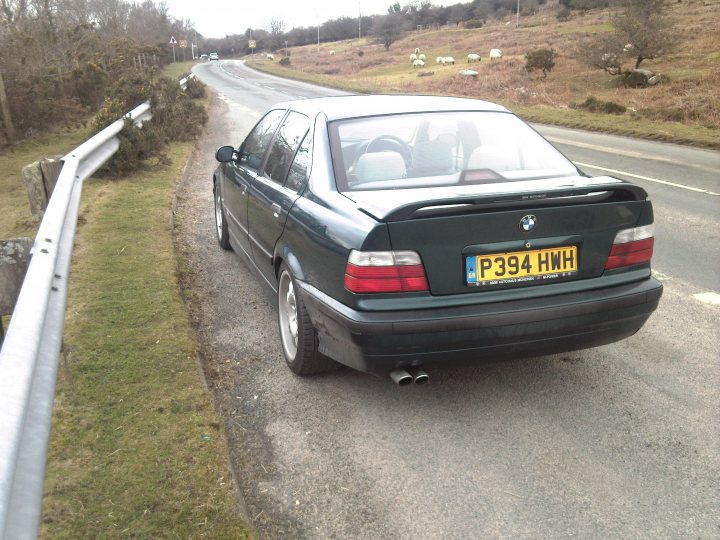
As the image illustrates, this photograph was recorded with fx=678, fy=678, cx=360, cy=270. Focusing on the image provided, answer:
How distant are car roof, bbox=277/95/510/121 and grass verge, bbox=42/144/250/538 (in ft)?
5.81

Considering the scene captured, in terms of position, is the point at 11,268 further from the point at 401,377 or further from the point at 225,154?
the point at 225,154

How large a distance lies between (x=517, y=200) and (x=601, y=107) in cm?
2046

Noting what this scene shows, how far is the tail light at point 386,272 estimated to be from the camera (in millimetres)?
3283

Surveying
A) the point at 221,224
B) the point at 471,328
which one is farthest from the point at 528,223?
the point at 221,224

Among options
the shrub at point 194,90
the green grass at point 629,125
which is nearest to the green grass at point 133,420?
the green grass at point 629,125

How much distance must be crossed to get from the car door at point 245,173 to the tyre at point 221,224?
0.56m

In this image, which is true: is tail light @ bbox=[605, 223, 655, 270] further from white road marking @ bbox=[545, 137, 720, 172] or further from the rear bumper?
white road marking @ bbox=[545, 137, 720, 172]

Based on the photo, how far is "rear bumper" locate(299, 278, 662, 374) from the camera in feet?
10.8

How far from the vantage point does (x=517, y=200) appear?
336cm

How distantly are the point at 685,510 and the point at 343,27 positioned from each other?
140 meters

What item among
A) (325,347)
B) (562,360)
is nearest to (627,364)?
(562,360)

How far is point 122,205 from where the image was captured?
8523 millimetres

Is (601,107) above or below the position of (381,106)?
below

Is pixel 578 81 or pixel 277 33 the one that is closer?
pixel 578 81
